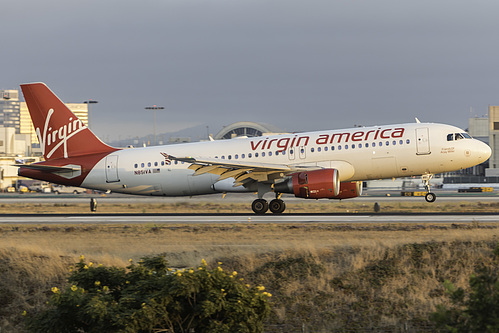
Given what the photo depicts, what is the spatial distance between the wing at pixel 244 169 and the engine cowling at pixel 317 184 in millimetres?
1068

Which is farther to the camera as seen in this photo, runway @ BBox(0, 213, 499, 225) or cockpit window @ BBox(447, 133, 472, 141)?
cockpit window @ BBox(447, 133, 472, 141)

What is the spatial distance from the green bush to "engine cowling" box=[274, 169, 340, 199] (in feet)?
69.2

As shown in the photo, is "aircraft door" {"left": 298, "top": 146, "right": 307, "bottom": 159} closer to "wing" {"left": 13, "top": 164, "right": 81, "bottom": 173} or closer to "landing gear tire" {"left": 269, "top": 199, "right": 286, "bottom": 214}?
"landing gear tire" {"left": 269, "top": 199, "right": 286, "bottom": 214}

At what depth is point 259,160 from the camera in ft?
122

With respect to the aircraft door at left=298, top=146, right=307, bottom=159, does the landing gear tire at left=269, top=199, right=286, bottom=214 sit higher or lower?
lower

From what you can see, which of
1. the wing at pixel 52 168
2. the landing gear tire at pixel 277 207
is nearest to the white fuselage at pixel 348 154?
the landing gear tire at pixel 277 207

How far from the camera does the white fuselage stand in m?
35.6

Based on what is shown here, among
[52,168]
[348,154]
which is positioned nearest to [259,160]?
[348,154]

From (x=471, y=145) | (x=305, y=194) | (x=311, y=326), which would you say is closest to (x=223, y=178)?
(x=305, y=194)

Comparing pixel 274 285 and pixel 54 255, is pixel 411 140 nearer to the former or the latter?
pixel 274 285

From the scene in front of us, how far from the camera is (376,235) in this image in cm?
2695

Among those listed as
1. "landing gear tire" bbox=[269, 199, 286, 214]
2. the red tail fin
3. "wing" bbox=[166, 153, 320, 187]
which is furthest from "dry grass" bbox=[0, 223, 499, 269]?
the red tail fin

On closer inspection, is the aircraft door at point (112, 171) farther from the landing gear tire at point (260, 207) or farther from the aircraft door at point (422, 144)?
the aircraft door at point (422, 144)

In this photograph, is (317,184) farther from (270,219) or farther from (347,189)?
(347,189)
